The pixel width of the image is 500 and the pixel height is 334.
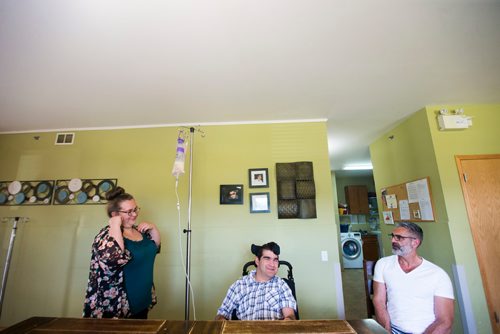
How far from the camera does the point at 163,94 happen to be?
221 cm

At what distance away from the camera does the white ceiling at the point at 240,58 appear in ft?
4.39

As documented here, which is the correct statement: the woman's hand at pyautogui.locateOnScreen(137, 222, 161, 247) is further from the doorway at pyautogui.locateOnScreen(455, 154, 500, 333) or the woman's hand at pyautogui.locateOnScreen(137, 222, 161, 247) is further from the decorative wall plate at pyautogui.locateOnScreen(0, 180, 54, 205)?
the doorway at pyautogui.locateOnScreen(455, 154, 500, 333)

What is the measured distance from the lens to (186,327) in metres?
A: 1.14

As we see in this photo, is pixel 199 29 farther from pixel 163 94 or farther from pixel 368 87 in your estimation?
pixel 368 87

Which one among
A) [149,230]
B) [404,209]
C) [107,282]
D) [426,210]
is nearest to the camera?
[107,282]

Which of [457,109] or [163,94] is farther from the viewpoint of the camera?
[457,109]

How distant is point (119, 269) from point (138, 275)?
15 cm

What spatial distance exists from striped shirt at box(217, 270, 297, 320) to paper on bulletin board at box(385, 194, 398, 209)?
2.31m

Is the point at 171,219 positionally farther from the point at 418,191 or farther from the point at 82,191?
the point at 418,191

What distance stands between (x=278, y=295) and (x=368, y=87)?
2.00m

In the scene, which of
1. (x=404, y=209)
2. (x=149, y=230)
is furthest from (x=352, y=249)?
(x=149, y=230)

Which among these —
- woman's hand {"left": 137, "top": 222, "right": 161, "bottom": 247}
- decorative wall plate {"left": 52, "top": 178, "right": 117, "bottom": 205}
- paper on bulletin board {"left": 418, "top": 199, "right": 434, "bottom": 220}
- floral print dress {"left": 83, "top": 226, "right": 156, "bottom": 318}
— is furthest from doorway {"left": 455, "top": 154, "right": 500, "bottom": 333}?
decorative wall plate {"left": 52, "top": 178, "right": 117, "bottom": 205}

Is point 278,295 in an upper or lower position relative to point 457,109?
lower

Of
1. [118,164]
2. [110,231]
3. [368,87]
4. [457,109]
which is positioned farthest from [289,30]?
[118,164]
